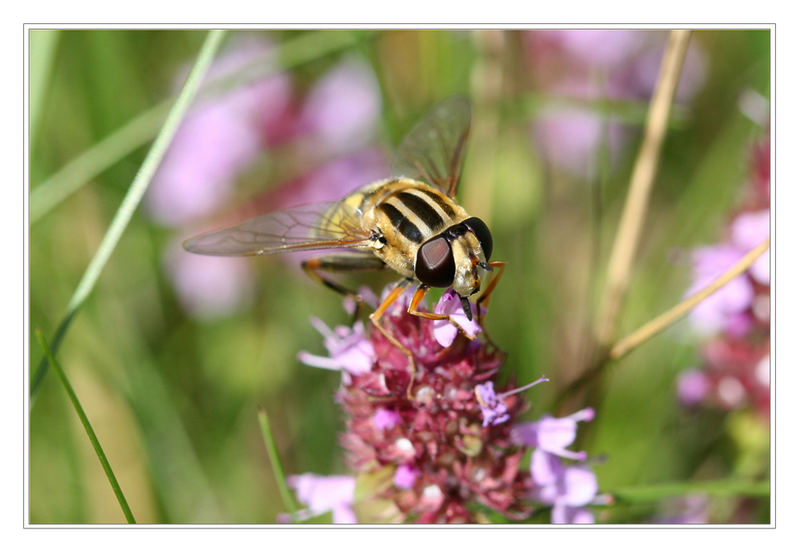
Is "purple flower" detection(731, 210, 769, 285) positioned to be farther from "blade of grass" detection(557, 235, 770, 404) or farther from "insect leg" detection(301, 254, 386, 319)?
"insect leg" detection(301, 254, 386, 319)

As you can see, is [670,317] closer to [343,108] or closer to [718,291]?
[718,291]

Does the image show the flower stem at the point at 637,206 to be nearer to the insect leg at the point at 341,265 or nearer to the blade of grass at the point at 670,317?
the blade of grass at the point at 670,317

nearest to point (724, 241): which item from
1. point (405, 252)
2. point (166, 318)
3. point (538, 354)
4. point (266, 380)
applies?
point (538, 354)

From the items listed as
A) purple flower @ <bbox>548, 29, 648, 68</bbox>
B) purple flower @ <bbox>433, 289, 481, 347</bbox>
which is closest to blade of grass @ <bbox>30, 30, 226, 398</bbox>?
purple flower @ <bbox>433, 289, 481, 347</bbox>

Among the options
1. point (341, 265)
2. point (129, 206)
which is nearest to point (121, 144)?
point (129, 206)
